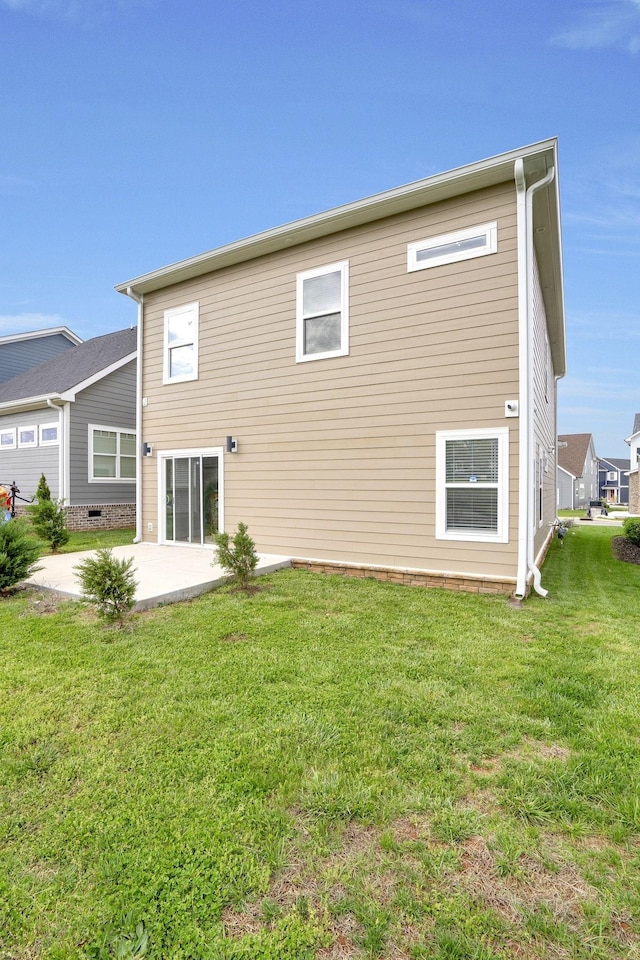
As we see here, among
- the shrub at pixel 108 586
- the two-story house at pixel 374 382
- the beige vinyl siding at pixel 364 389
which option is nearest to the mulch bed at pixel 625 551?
the two-story house at pixel 374 382

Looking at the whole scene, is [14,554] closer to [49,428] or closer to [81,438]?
[81,438]

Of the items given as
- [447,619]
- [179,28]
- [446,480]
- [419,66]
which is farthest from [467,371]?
[179,28]

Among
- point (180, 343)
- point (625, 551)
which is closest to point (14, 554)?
point (180, 343)

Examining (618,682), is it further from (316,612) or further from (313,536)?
(313,536)

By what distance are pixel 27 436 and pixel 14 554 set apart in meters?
9.86

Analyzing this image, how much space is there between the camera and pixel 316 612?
5035 mm

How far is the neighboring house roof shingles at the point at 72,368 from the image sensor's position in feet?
44.8

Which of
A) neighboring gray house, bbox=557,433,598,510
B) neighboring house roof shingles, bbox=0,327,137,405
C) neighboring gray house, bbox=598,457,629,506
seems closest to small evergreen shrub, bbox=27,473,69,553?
neighboring house roof shingles, bbox=0,327,137,405

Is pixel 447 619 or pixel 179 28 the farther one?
pixel 179 28

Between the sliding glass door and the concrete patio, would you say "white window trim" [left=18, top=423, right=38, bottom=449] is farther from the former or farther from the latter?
the sliding glass door

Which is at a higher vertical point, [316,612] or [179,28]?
[179,28]

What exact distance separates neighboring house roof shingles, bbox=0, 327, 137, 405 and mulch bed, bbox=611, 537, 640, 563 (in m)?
14.6

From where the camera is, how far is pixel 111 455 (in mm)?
13844

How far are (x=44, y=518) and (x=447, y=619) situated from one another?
27.5 feet
